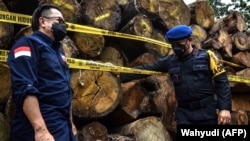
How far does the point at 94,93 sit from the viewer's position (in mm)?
3857

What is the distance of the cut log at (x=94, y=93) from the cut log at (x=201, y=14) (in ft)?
8.32

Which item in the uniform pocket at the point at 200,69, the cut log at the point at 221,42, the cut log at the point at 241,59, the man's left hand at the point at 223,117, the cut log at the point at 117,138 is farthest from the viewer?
the cut log at the point at 241,59

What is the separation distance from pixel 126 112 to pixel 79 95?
2.09ft

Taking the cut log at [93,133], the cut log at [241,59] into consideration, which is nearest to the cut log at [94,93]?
the cut log at [93,133]

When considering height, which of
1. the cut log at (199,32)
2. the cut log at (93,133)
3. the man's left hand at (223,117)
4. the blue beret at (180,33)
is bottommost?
the cut log at (93,133)

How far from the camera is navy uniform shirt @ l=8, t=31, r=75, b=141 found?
2.45 metres

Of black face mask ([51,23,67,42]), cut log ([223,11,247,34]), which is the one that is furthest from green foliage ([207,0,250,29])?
black face mask ([51,23,67,42])

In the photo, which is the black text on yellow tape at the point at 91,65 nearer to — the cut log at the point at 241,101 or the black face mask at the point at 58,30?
the black face mask at the point at 58,30

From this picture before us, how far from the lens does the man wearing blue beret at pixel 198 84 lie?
12.3 feet

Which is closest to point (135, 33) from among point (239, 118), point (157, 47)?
point (157, 47)

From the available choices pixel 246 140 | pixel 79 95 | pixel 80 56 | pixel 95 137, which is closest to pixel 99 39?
pixel 80 56

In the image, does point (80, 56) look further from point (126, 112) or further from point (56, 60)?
point (56, 60)

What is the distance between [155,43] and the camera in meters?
4.90

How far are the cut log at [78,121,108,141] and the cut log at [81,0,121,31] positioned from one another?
117 centimetres
